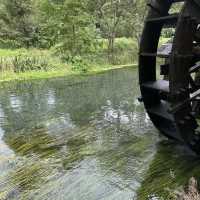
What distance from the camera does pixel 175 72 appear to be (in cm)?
651

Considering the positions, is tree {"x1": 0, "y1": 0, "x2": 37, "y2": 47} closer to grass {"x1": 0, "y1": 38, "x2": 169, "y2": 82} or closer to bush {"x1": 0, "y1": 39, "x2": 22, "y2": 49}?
bush {"x1": 0, "y1": 39, "x2": 22, "y2": 49}

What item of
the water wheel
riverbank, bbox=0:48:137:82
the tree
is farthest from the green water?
the tree

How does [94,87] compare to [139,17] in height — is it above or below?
below

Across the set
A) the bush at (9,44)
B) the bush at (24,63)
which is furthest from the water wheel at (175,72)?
the bush at (9,44)

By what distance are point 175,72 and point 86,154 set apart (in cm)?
241

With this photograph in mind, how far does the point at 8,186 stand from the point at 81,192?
115cm

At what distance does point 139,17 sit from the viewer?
32.1 meters

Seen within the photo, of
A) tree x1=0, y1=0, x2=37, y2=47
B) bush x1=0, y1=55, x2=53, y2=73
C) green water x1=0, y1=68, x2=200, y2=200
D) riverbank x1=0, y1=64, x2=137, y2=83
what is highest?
tree x1=0, y1=0, x2=37, y2=47

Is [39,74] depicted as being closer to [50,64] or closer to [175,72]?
[50,64]

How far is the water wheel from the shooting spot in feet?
21.1

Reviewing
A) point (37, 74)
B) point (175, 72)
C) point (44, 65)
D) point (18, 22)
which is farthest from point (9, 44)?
point (175, 72)

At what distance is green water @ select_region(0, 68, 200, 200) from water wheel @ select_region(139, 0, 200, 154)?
63 centimetres

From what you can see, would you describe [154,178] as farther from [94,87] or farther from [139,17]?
[139,17]

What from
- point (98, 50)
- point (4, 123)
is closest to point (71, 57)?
point (98, 50)
